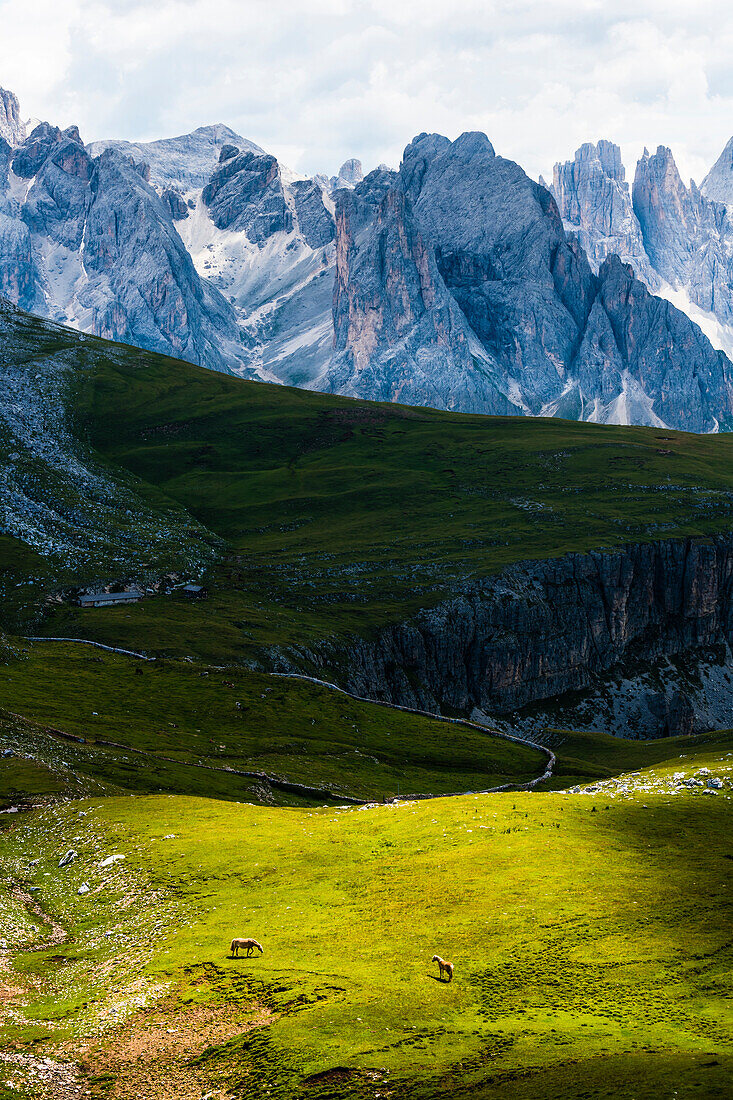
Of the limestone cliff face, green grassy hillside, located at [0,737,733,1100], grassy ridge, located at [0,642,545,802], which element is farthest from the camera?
the limestone cliff face

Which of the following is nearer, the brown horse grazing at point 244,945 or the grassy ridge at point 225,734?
the brown horse grazing at point 244,945

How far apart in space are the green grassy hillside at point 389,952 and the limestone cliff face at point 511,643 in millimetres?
84391

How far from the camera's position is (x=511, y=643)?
17025cm

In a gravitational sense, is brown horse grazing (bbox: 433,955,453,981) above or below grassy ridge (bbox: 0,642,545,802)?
above

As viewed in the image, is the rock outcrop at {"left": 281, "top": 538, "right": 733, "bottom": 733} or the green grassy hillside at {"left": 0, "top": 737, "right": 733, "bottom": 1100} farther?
the rock outcrop at {"left": 281, "top": 538, "right": 733, "bottom": 733}

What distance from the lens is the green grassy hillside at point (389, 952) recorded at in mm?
27141

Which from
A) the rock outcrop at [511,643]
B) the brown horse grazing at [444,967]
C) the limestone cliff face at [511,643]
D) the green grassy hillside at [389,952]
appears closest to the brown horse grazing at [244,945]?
the green grassy hillside at [389,952]

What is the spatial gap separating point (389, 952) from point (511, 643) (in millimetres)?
137345

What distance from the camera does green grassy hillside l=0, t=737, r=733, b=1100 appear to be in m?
27.1

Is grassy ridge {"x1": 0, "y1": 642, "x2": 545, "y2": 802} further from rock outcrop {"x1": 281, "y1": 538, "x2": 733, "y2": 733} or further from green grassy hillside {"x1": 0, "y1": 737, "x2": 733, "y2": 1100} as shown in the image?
rock outcrop {"x1": 281, "y1": 538, "x2": 733, "y2": 733}

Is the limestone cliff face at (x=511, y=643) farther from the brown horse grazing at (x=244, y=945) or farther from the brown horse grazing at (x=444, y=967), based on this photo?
the brown horse grazing at (x=444, y=967)

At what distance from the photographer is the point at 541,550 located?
190500 millimetres

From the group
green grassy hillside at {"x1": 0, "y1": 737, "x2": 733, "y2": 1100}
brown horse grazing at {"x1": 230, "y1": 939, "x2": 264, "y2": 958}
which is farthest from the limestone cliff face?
brown horse grazing at {"x1": 230, "y1": 939, "x2": 264, "y2": 958}

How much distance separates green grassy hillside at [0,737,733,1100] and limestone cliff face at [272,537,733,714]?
3322 inches
